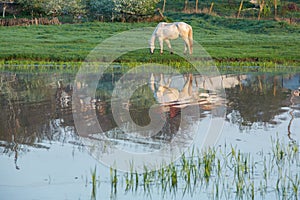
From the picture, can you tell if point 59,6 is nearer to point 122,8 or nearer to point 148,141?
point 122,8

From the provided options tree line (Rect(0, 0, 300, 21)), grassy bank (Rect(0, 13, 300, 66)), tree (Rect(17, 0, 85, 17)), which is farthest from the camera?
tree (Rect(17, 0, 85, 17))

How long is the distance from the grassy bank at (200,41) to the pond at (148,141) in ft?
28.8

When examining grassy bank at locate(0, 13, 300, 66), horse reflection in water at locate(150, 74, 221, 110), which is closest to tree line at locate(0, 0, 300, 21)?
grassy bank at locate(0, 13, 300, 66)

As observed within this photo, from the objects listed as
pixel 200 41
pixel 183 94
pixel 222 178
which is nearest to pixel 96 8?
pixel 200 41

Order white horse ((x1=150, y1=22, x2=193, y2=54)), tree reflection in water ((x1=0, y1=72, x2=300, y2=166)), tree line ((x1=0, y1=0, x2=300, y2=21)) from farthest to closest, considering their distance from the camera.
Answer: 1. tree line ((x1=0, y1=0, x2=300, y2=21))
2. white horse ((x1=150, y1=22, x2=193, y2=54))
3. tree reflection in water ((x1=0, y1=72, x2=300, y2=166))

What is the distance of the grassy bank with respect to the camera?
2688 cm

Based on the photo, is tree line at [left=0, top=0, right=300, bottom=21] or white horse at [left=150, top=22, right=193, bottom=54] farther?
tree line at [left=0, top=0, right=300, bottom=21]

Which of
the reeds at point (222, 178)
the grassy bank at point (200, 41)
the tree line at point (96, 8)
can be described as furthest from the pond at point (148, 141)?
the tree line at point (96, 8)

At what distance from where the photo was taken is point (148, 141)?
1029cm

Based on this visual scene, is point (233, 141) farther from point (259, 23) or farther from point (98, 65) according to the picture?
point (259, 23)

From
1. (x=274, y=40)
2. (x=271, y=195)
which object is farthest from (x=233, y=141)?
(x=274, y=40)

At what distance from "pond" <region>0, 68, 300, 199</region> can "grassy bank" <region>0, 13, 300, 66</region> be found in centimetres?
878

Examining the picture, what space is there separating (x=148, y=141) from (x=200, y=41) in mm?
23709

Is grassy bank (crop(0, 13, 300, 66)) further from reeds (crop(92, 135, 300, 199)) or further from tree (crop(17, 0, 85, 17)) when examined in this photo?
reeds (crop(92, 135, 300, 199))
